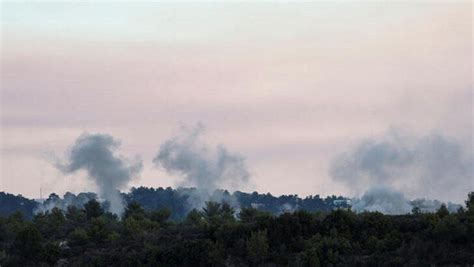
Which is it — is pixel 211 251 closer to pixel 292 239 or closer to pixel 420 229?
pixel 292 239

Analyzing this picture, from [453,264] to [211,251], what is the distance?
417 inches

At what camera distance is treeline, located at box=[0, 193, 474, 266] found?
43.2 meters

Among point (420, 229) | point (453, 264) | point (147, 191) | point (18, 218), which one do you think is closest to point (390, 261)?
point (453, 264)

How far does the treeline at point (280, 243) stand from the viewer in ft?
142

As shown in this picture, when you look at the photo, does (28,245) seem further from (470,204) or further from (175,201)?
(175,201)

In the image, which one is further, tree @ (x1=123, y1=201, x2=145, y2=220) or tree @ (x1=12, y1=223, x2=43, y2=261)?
tree @ (x1=123, y1=201, x2=145, y2=220)

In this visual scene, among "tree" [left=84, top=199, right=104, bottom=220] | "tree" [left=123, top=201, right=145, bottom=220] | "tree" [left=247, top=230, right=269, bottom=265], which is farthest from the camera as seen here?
"tree" [left=84, top=199, right=104, bottom=220]

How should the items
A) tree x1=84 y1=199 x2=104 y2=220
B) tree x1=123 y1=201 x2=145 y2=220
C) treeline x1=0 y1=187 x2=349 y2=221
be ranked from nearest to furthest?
tree x1=123 y1=201 x2=145 y2=220
tree x1=84 y1=199 x2=104 y2=220
treeline x1=0 y1=187 x2=349 y2=221

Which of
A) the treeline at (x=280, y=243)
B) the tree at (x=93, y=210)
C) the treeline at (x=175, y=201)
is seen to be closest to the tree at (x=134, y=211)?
the tree at (x=93, y=210)

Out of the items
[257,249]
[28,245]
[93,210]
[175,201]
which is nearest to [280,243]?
[257,249]

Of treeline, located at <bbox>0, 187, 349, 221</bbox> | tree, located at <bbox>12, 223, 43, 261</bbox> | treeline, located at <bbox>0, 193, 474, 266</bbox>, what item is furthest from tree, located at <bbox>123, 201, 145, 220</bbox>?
treeline, located at <bbox>0, 187, 349, 221</bbox>

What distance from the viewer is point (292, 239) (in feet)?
154

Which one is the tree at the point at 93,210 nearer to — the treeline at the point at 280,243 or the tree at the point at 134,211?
the tree at the point at 134,211

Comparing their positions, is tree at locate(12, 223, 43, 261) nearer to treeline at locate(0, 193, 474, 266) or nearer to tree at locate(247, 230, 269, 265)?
treeline at locate(0, 193, 474, 266)
